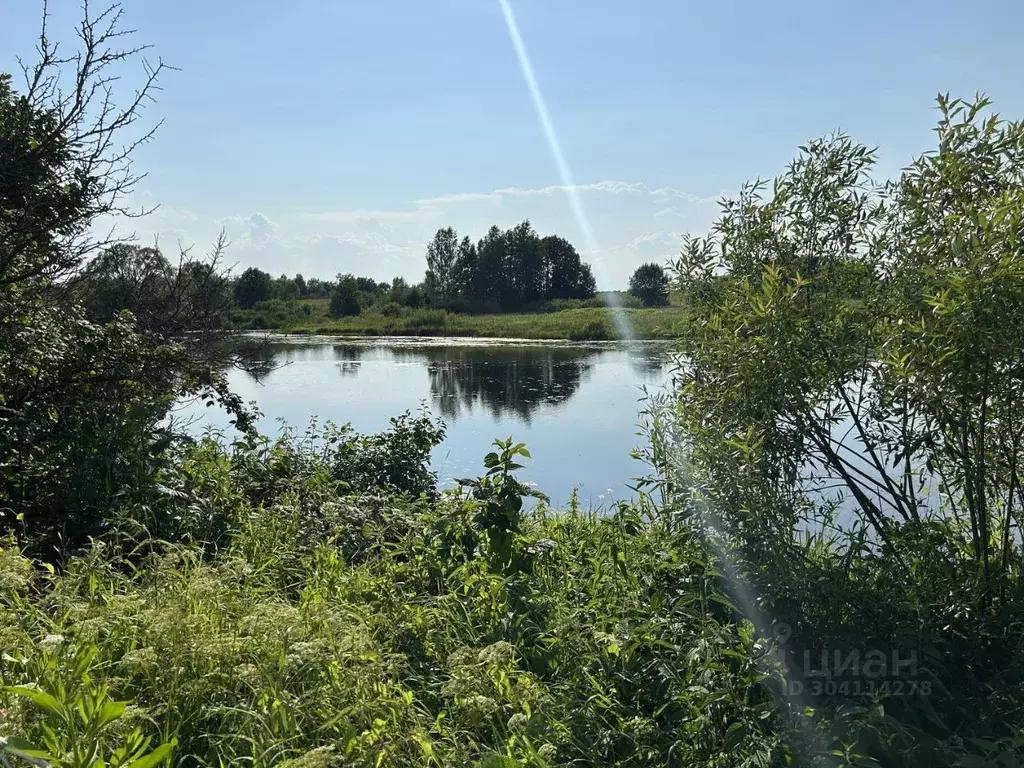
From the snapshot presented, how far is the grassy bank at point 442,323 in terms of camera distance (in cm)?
3080

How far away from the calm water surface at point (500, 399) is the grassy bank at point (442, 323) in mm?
4400

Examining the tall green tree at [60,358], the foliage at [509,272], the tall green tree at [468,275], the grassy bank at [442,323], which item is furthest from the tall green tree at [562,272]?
the tall green tree at [60,358]

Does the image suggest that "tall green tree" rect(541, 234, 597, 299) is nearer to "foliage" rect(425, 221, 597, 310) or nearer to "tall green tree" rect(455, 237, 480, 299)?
"foliage" rect(425, 221, 597, 310)

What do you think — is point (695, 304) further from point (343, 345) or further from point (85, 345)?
point (343, 345)

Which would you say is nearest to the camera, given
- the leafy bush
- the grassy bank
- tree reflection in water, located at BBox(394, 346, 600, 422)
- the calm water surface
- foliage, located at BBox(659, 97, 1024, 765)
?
foliage, located at BBox(659, 97, 1024, 765)

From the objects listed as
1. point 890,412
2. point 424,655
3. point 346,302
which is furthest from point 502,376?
point 346,302

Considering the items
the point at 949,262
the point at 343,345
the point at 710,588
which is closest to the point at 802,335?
the point at 949,262

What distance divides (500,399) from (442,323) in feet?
79.6

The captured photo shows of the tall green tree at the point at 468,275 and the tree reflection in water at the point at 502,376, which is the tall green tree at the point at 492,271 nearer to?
the tall green tree at the point at 468,275

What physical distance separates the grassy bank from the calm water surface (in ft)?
14.4

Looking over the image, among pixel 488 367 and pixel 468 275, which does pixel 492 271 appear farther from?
pixel 488 367

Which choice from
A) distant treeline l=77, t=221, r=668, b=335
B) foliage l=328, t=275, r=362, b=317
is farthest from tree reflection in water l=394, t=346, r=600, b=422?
foliage l=328, t=275, r=362, b=317

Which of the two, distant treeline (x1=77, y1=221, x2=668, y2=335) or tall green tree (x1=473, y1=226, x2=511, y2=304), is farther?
tall green tree (x1=473, y1=226, x2=511, y2=304)

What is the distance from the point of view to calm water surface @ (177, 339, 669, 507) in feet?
28.2
